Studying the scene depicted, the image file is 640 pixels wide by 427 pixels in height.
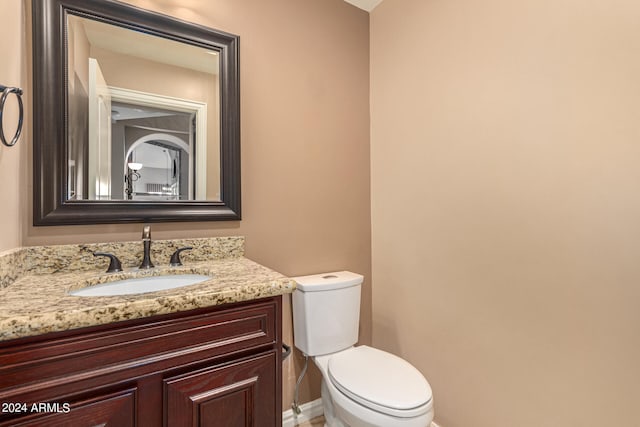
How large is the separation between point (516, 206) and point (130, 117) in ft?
5.44

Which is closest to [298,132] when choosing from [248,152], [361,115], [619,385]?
[248,152]

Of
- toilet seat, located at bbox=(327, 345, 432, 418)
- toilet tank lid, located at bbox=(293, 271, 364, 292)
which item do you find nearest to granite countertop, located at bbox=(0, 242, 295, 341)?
toilet tank lid, located at bbox=(293, 271, 364, 292)

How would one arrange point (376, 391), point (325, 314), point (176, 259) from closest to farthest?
point (376, 391), point (176, 259), point (325, 314)

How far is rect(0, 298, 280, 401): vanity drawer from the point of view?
66 centimetres

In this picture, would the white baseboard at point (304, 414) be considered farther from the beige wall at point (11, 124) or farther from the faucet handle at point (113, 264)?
the beige wall at point (11, 124)

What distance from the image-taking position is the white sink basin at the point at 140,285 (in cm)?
105

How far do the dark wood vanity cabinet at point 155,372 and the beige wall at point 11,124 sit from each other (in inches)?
20.6

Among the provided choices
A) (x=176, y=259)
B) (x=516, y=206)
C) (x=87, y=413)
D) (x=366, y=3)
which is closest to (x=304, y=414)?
(x=176, y=259)

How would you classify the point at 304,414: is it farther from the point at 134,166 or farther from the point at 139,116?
the point at 139,116

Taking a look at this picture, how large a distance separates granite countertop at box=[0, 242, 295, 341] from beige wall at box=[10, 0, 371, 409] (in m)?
0.25

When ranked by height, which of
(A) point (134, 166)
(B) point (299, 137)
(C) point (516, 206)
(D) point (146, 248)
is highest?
(B) point (299, 137)

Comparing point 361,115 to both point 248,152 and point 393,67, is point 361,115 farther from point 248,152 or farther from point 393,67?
point 248,152

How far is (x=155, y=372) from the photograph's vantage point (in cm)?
79

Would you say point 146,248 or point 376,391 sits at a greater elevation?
point 146,248
